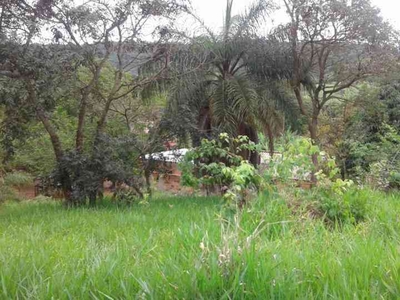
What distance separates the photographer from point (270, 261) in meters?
2.73

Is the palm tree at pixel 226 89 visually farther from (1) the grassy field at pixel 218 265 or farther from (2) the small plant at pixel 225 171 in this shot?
(1) the grassy field at pixel 218 265

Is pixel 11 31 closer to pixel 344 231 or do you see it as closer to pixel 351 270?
pixel 344 231

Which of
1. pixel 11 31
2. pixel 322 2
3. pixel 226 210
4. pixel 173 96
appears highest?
pixel 322 2

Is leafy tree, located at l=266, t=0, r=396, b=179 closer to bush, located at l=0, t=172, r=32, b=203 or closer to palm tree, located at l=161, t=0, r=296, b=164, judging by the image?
palm tree, located at l=161, t=0, r=296, b=164

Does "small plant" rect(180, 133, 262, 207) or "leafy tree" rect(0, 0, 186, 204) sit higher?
"leafy tree" rect(0, 0, 186, 204)

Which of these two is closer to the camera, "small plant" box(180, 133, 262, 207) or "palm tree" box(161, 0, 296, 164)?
"small plant" box(180, 133, 262, 207)

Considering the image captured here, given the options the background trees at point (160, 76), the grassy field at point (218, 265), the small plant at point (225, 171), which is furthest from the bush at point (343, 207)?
the background trees at point (160, 76)

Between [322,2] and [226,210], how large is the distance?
27.0ft

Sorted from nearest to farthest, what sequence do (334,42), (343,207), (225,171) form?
(343,207), (225,171), (334,42)

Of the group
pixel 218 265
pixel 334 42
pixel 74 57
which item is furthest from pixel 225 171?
pixel 334 42

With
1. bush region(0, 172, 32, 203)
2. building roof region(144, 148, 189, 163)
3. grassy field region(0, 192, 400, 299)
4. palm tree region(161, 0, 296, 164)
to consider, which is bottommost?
bush region(0, 172, 32, 203)

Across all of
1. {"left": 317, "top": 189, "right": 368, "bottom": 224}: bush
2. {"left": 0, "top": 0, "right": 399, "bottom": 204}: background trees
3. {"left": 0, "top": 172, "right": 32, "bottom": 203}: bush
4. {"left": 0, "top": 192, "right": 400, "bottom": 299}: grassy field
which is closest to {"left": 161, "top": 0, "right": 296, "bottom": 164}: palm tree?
{"left": 0, "top": 0, "right": 399, "bottom": 204}: background trees

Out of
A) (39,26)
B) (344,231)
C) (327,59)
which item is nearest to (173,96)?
(39,26)

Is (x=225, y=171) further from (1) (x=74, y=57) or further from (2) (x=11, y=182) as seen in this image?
(2) (x=11, y=182)
